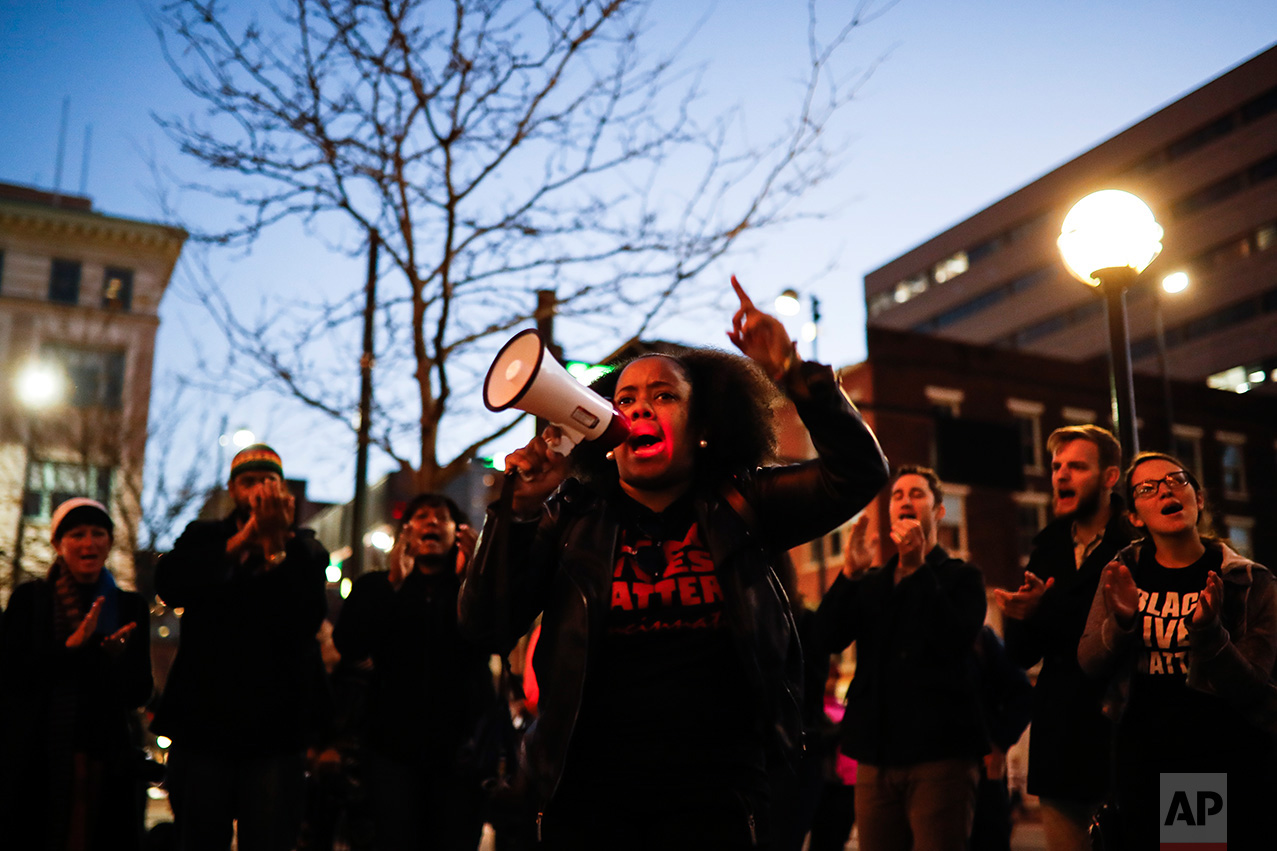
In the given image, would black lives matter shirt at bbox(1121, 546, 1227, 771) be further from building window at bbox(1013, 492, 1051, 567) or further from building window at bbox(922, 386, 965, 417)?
building window at bbox(1013, 492, 1051, 567)

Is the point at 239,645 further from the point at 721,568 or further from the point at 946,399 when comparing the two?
the point at 946,399

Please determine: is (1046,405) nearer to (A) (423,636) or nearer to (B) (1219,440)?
(B) (1219,440)

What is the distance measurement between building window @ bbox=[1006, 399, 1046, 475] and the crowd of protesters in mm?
27957

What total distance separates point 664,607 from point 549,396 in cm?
61

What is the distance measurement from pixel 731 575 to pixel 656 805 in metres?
0.57

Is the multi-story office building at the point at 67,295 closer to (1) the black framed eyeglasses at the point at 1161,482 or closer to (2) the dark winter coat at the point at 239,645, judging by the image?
(2) the dark winter coat at the point at 239,645

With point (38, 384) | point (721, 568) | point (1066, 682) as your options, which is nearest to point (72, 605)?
point (721, 568)

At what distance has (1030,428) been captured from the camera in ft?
109

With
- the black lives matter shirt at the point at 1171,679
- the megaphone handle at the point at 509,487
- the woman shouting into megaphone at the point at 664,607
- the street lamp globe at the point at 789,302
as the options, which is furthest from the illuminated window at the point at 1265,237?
the megaphone handle at the point at 509,487

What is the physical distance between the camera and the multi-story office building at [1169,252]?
146ft

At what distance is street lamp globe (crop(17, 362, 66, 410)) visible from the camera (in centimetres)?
3553

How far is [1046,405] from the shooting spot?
33.5 m

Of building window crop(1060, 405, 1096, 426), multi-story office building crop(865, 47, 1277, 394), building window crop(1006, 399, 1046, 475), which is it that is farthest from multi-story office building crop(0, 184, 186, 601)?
multi-story office building crop(865, 47, 1277, 394)

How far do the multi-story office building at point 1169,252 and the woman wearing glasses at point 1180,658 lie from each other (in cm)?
3661
